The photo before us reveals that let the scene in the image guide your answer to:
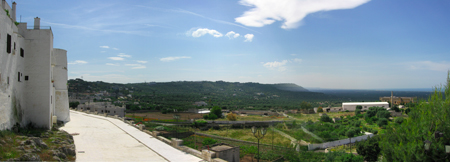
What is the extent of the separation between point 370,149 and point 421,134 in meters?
10.5

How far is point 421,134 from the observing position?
809cm

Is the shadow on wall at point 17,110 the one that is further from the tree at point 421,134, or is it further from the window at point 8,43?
the tree at point 421,134

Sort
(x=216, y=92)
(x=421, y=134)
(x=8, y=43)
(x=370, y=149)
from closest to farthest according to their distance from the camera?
1. (x=421, y=134)
2. (x=8, y=43)
3. (x=370, y=149)
4. (x=216, y=92)

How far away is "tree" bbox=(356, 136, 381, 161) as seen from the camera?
17.2 m

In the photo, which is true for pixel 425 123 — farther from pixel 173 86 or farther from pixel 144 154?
pixel 173 86

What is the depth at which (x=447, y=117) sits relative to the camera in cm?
831

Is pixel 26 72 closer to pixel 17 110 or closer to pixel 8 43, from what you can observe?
pixel 17 110

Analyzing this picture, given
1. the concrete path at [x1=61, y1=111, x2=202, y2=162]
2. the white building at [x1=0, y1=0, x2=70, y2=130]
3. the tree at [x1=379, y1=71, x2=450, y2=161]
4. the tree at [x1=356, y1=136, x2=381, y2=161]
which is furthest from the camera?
the tree at [x1=356, y1=136, x2=381, y2=161]

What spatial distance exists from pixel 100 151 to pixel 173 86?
119 metres

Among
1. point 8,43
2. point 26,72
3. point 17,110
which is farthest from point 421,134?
point 26,72

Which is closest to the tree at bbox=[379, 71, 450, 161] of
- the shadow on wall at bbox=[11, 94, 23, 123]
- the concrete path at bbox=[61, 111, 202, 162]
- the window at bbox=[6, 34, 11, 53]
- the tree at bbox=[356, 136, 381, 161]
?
the concrete path at bbox=[61, 111, 202, 162]

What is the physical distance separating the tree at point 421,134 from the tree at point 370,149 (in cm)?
894

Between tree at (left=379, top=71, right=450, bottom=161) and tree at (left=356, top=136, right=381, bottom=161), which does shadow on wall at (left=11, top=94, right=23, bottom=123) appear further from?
tree at (left=356, top=136, right=381, bottom=161)

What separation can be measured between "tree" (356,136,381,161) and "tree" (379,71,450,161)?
8.94 m
